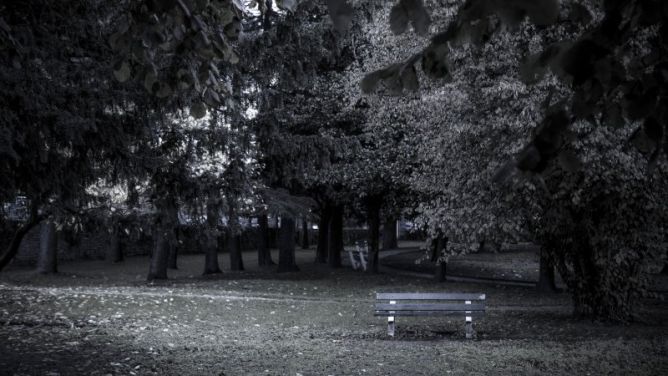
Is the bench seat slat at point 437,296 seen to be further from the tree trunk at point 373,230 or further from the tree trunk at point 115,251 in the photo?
the tree trunk at point 115,251

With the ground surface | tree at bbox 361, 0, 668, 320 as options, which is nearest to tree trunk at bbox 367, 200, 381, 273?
the ground surface

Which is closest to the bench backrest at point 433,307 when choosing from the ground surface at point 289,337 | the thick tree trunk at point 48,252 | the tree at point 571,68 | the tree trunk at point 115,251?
the ground surface at point 289,337

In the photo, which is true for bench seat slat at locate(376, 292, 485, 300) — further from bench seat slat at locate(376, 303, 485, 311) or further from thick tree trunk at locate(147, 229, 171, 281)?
thick tree trunk at locate(147, 229, 171, 281)

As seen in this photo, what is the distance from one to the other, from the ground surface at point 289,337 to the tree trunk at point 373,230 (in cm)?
718

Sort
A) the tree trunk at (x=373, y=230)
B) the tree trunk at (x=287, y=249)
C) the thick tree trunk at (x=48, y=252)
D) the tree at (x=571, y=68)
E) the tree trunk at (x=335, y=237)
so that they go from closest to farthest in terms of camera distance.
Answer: the tree at (x=571, y=68) → the thick tree trunk at (x=48, y=252) → the tree trunk at (x=373, y=230) → the tree trunk at (x=287, y=249) → the tree trunk at (x=335, y=237)

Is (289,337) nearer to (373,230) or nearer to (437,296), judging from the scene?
(437,296)

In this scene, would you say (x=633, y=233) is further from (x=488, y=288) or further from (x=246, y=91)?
(x=488, y=288)

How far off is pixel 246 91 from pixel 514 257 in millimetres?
29732

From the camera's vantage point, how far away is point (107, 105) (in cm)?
904

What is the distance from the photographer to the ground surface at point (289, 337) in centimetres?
876

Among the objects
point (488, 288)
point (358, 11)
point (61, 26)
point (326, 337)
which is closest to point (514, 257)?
point (488, 288)

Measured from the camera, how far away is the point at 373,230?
2742 centimetres

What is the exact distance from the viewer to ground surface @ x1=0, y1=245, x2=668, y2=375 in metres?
8.76

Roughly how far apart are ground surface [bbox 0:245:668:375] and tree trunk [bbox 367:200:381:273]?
718 centimetres
